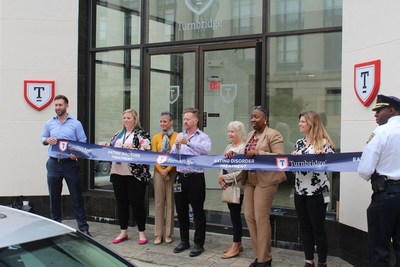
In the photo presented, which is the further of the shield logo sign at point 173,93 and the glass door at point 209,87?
the shield logo sign at point 173,93

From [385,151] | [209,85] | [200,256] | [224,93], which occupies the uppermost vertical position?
[209,85]

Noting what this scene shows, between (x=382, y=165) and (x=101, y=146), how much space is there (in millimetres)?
3842

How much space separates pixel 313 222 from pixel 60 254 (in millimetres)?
3265

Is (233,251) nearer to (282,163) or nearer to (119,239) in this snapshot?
(282,163)

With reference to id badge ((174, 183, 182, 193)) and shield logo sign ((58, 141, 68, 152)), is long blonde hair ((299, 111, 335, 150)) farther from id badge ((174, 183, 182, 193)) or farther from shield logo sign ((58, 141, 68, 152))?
shield logo sign ((58, 141, 68, 152))

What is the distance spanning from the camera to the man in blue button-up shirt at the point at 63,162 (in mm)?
6695

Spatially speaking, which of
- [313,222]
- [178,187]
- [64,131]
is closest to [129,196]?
[178,187]

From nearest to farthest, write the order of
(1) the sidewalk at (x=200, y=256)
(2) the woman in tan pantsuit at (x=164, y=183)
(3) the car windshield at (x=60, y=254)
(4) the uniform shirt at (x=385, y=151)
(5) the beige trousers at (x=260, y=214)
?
(3) the car windshield at (x=60, y=254) < (4) the uniform shirt at (x=385, y=151) < (5) the beige trousers at (x=260, y=214) < (1) the sidewalk at (x=200, y=256) < (2) the woman in tan pantsuit at (x=164, y=183)

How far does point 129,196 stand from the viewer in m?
6.46

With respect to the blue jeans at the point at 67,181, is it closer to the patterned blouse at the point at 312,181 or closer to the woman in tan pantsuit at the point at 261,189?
the woman in tan pantsuit at the point at 261,189

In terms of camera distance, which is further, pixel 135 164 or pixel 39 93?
pixel 39 93

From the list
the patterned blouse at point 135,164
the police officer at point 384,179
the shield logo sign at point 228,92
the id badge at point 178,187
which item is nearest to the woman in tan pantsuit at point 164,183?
the patterned blouse at point 135,164

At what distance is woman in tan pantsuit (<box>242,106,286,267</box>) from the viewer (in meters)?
5.32

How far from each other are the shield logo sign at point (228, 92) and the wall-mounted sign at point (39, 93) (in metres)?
2.97
